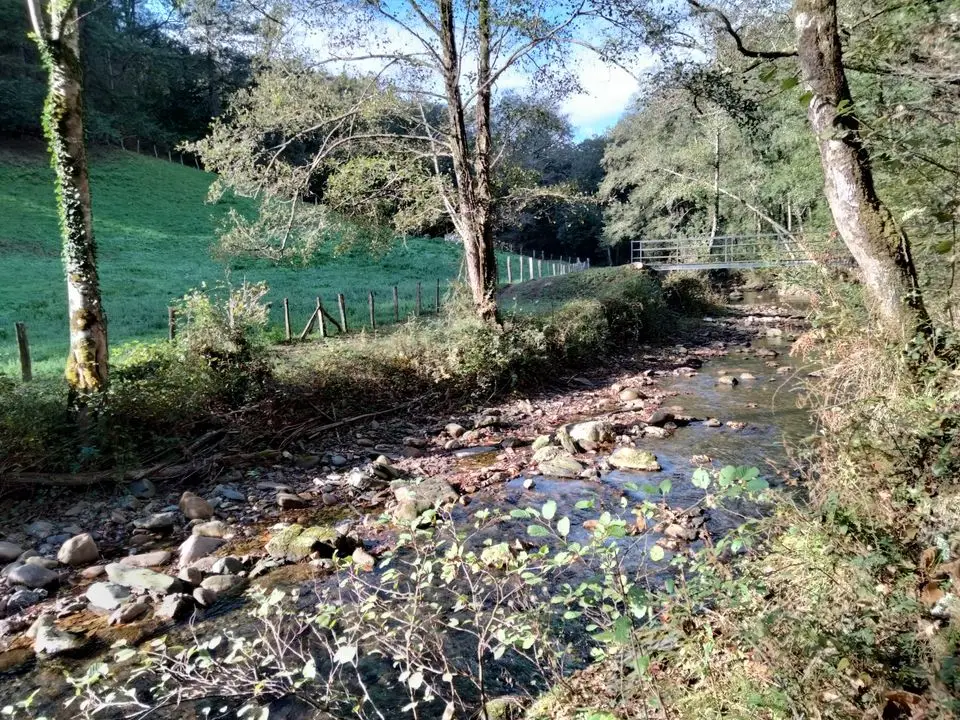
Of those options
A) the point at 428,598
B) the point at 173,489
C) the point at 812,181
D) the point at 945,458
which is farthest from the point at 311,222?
the point at 812,181

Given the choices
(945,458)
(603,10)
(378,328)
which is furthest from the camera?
(378,328)

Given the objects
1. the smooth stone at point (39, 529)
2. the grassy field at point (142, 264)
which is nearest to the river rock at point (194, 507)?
the smooth stone at point (39, 529)

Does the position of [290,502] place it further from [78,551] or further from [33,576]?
[33,576]

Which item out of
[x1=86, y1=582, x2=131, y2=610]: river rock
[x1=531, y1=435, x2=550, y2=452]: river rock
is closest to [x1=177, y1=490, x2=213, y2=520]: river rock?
[x1=86, y1=582, x2=131, y2=610]: river rock

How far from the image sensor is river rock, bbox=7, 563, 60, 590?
18.4 ft

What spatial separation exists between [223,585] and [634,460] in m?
5.22

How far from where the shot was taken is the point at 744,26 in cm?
1008

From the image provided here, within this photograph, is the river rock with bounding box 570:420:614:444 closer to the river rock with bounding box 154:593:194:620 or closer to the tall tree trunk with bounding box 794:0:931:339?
the tall tree trunk with bounding box 794:0:931:339

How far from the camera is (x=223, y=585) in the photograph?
552 cm

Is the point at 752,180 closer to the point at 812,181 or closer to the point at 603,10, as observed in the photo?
the point at 812,181

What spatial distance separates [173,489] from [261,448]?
137 centimetres

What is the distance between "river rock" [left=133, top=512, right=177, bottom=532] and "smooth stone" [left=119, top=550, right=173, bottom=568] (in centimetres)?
62

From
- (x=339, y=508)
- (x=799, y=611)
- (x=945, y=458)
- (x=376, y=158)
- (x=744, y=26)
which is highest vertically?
(x=744, y=26)

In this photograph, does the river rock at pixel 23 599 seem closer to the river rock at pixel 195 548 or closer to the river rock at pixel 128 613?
the river rock at pixel 128 613
